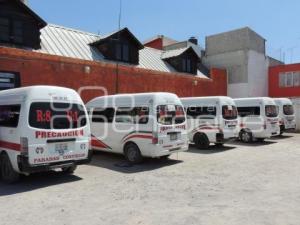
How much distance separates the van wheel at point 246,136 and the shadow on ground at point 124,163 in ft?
22.3

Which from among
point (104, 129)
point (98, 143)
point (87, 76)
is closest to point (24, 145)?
point (104, 129)

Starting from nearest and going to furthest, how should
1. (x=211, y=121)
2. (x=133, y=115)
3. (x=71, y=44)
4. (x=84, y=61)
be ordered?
(x=133, y=115), (x=211, y=121), (x=84, y=61), (x=71, y=44)

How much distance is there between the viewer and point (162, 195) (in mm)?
7461

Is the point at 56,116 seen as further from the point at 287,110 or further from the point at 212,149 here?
the point at 287,110

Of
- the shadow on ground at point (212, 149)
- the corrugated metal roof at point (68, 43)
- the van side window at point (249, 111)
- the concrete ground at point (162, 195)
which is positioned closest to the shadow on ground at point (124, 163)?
the concrete ground at point (162, 195)

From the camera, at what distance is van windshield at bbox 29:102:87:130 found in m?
8.34

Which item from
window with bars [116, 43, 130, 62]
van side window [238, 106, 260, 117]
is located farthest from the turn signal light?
van side window [238, 106, 260, 117]

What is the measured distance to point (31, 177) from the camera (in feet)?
31.2

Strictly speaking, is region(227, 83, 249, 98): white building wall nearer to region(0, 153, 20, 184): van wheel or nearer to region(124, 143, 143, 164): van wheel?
region(124, 143, 143, 164): van wheel

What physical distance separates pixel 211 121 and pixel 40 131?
8.55 m

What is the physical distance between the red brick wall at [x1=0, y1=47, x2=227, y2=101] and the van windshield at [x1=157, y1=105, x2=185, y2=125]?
6318 millimetres

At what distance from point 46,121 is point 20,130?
0.64 meters

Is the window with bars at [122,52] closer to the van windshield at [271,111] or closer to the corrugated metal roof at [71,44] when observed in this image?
the corrugated metal roof at [71,44]

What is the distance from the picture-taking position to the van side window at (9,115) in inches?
337
